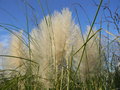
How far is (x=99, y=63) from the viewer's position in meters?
2.17

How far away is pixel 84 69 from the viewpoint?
2127mm

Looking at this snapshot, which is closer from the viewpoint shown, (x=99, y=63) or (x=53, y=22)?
(x=53, y=22)

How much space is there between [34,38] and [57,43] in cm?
38

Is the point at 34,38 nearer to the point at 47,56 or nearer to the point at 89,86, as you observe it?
the point at 47,56

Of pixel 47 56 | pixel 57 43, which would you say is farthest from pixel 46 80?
pixel 57 43

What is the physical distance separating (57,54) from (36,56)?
0.29 metres

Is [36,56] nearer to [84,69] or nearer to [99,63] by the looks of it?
[84,69]

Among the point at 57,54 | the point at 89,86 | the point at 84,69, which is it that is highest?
the point at 57,54

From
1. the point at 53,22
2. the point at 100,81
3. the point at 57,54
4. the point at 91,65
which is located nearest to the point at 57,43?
the point at 57,54

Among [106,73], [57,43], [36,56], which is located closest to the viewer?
[57,43]

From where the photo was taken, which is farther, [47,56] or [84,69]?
[84,69]

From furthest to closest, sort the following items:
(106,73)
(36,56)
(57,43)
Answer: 1. (106,73)
2. (36,56)
3. (57,43)

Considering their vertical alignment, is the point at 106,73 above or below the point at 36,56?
below

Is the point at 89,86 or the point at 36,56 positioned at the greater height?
the point at 36,56
